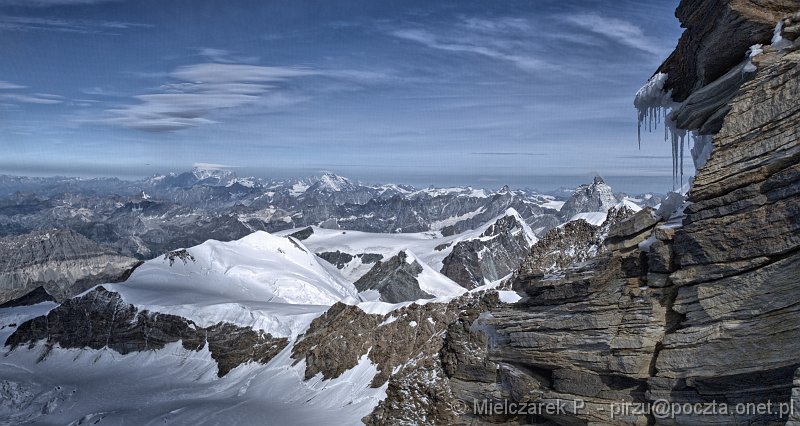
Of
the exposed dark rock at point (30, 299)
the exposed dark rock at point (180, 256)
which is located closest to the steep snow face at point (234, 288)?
the exposed dark rock at point (180, 256)

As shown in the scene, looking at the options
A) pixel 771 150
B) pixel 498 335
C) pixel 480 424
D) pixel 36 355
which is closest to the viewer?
pixel 771 150

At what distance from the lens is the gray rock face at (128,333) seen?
10269 cm

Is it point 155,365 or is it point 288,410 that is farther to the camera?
point 155,365

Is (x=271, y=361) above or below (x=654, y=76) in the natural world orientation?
below

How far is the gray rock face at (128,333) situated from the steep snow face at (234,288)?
7.40 ft

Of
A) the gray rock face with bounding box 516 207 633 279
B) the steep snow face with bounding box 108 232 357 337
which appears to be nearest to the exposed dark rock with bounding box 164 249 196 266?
the steep snow face with bounding box 108 232 357 337

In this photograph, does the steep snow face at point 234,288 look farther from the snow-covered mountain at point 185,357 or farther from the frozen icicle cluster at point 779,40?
the frozen icicle cluster at point 779,40

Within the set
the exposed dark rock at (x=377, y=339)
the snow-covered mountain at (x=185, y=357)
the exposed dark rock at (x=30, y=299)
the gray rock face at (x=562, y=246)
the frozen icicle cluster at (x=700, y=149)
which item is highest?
the frozen icicle cluster at (x=700, y=149)

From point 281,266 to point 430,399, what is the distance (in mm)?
147288

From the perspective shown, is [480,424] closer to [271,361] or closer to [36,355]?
[271,361]

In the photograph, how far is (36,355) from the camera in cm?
12300

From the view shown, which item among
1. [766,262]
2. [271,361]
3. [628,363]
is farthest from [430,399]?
[271,361]

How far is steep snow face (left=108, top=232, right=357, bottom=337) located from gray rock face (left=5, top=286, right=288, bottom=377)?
7.40ft

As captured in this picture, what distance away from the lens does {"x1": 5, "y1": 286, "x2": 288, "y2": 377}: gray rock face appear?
10269 centimetres
